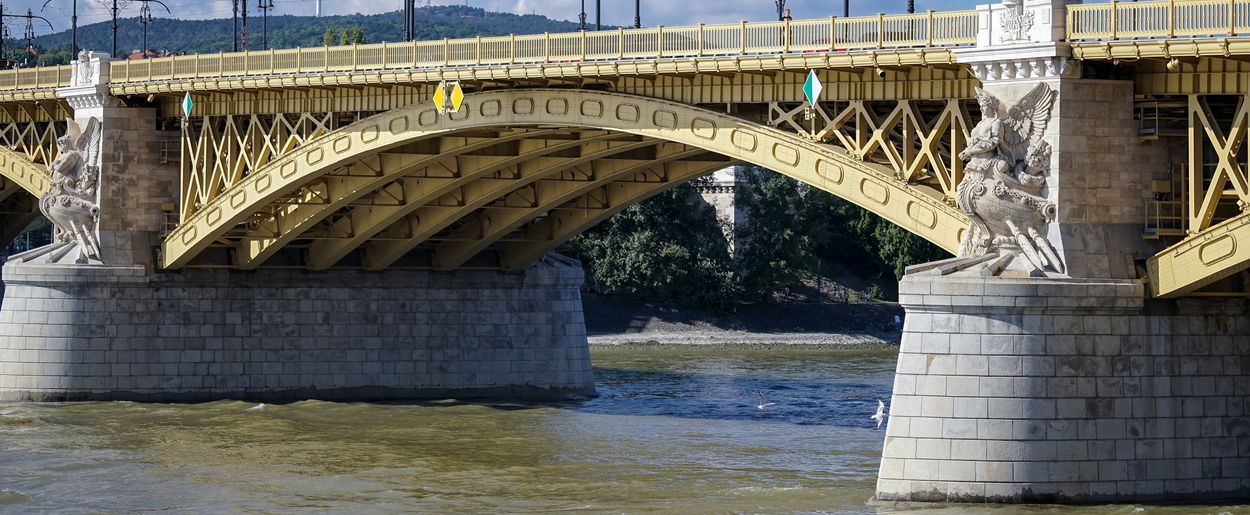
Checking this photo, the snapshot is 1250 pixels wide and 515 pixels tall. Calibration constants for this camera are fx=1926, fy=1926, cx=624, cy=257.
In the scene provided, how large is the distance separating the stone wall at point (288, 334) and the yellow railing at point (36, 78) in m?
5.71

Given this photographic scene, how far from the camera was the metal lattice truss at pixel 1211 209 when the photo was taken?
2827cm

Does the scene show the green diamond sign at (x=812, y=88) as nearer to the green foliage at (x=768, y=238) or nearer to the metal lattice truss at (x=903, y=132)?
the metal lattice truss at (x=903, y=132)

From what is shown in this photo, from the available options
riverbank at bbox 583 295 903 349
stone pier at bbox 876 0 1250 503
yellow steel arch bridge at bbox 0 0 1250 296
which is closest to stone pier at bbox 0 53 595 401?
yellow steel arch bridge at bbox 0 0 1250 296

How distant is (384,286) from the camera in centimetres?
5316

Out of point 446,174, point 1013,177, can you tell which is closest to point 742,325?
point 446,174

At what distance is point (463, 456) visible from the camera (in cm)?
4159

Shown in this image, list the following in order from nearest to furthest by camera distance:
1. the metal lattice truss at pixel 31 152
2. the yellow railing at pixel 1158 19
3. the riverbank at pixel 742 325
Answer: the yellow railing at pixel 1158 19 → the metal lattice truss at pixel 31 152 → the riverbank at pixel 742 325

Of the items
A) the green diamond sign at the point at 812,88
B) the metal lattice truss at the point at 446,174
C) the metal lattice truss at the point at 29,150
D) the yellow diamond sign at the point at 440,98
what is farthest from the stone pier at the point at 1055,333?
the metal lattice truss at the point at 29,150

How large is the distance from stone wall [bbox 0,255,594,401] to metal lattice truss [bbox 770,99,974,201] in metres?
20.0

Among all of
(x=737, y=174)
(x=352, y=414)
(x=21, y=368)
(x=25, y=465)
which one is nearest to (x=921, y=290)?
(x=25, y=465)

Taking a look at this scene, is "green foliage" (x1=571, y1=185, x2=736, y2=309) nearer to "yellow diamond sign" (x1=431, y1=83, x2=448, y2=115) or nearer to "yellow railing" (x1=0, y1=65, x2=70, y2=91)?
"yellow railing" (x1=0, y1=65, x2=70, y2=91)

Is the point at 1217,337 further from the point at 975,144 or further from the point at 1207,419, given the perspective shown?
the point at 975,144

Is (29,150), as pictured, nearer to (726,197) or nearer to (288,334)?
(288,334)

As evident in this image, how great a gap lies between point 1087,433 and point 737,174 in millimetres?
68986
